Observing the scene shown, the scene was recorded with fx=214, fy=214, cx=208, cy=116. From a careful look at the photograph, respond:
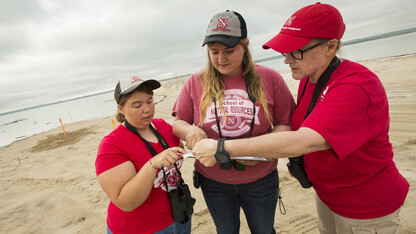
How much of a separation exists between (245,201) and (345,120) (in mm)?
1217

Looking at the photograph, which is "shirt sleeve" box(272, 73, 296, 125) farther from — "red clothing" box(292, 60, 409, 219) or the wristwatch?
the wristwatch

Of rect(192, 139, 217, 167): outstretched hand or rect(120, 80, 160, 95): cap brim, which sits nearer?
rect(192, 139, 217, 167): outstretched hand

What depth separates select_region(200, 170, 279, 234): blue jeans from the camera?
1.93 metres

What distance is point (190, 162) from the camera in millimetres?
5855

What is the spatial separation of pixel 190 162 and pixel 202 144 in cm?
448

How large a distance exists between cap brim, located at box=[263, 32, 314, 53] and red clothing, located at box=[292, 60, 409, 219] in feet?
0.98

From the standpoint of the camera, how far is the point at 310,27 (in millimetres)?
1370

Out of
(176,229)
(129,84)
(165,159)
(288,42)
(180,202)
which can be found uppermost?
(288,42)

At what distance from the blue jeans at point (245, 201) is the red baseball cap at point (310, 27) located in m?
1.17

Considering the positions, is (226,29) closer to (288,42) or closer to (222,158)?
(288,42)

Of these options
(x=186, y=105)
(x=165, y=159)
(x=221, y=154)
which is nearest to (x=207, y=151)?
(x=221, y=154)

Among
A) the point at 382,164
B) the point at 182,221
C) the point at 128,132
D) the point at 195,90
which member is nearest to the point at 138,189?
the point at 128,132

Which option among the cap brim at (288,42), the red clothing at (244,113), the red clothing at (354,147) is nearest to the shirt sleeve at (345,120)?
the red clothing at (354,147)

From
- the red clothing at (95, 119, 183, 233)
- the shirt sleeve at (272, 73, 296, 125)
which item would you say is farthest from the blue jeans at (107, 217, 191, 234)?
the shirt sleeve at (272, 73, 296, 125)
